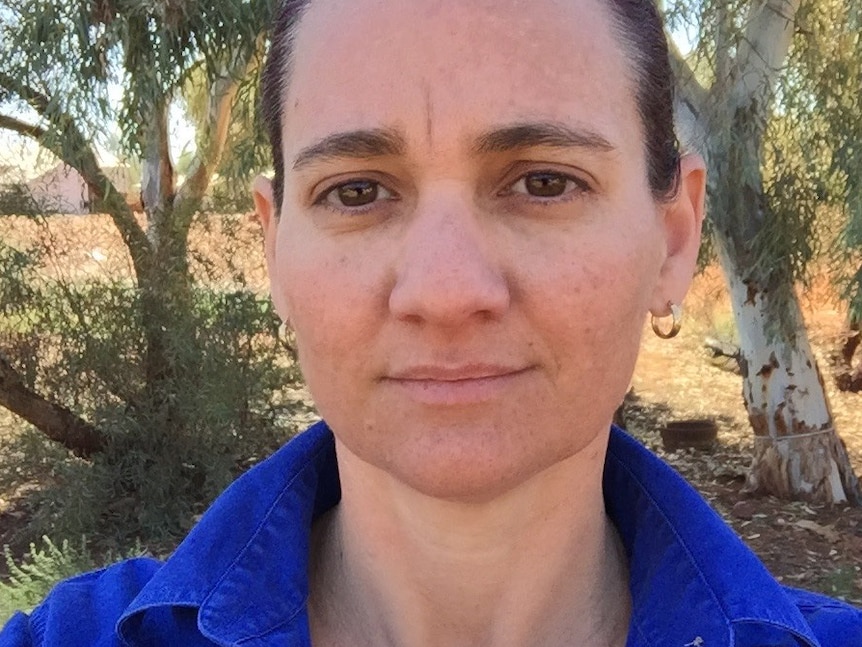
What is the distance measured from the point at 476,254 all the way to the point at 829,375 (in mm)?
A: 9642

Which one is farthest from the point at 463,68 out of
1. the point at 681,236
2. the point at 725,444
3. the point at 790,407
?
the point at 725,444

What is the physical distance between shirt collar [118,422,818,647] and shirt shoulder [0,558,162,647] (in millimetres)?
46

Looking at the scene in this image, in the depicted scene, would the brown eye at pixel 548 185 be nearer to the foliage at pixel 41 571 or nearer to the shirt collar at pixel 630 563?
the shirt collar at pixel 630 563

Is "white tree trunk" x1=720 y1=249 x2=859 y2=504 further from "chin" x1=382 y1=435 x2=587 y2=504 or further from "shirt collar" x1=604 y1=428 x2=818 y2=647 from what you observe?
"chin" x1=382 y1=435 x2=587 y2=504

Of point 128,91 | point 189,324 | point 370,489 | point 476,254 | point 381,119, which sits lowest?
point 370,489

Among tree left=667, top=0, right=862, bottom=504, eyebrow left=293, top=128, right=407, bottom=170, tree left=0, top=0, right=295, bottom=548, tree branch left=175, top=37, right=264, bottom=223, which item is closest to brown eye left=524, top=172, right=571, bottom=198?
eyebrow left=293, top=128, right=407, bottom=170

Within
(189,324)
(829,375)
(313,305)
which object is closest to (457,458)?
(313,305)

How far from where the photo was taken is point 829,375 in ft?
31.7

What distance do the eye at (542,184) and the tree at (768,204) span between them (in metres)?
3.74

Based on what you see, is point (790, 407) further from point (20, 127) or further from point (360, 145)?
point (360, 145)

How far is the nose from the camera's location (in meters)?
0.98

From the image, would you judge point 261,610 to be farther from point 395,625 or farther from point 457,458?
point 457,458

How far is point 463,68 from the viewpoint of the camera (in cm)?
102

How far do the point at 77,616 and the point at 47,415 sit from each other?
16.7 feet
